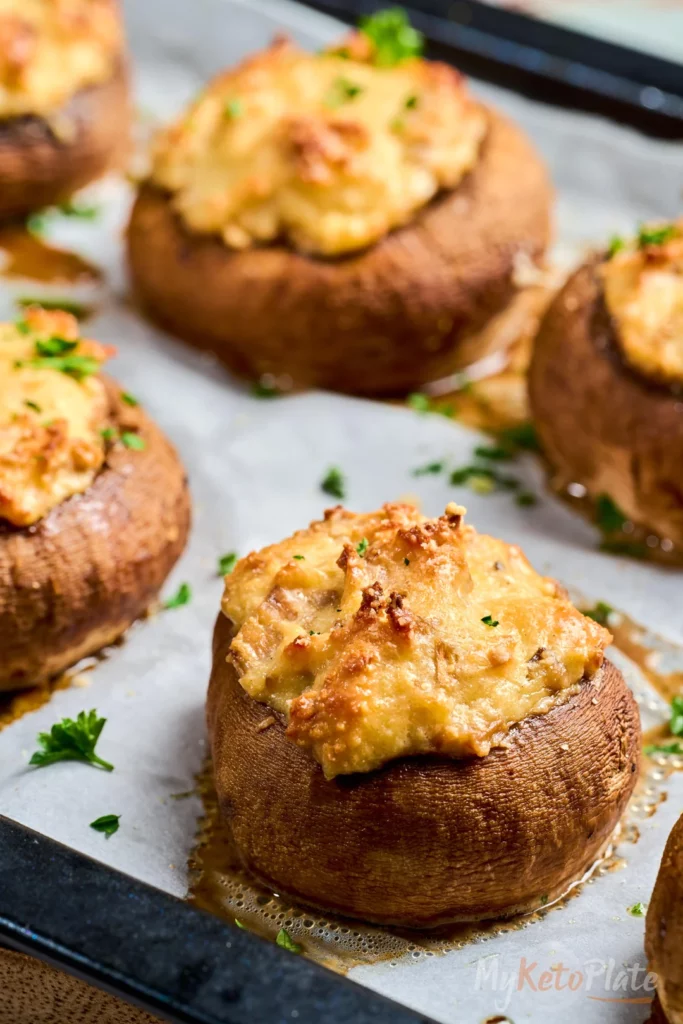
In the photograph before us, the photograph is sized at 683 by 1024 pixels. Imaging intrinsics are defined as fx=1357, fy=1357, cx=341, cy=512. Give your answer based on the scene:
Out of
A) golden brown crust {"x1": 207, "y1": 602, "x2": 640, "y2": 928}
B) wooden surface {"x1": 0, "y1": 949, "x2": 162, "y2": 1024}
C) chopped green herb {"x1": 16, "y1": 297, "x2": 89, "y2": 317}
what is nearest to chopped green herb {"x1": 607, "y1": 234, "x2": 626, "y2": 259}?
golden brown crust {"x1": 207, "y1": 602, "x2": 640, "y2": 928}

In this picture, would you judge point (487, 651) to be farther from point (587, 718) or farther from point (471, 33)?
point (471, 33)

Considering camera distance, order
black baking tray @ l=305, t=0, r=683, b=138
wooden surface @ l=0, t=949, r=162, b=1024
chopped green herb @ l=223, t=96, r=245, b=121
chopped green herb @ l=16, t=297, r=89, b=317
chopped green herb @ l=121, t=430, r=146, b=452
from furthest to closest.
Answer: black baking tray @ l=305, t=0, r=683, b=138, chopped green herb @ l=16, t=297, r=89, b=317, chopped green herb @ l=223, t=96, r=245, b=121, chopped green herb @ l=121, t=430, r=146, b=452, wooden surface @ l=0, t=949, r=162, b=1024

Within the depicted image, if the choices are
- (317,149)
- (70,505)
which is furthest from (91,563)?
(317,149)

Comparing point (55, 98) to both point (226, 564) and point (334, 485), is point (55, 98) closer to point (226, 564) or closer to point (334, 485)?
point (334, 485)

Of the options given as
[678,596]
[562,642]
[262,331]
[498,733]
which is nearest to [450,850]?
[498,733]

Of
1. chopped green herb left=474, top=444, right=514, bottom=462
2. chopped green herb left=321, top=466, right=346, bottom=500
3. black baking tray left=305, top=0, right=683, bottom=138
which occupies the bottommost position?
chopped green herb left=321, top=466, right=346, bottom=500

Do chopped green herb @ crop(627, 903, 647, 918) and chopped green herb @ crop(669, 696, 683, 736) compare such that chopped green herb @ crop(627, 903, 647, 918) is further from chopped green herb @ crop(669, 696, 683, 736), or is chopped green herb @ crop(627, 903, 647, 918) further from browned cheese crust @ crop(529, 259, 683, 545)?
browned cheese crust @ crop(529, 259, 683, 545)

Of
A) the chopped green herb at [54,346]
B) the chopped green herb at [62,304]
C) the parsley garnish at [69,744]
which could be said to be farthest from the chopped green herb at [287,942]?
the chopped green herb at [62,304]
